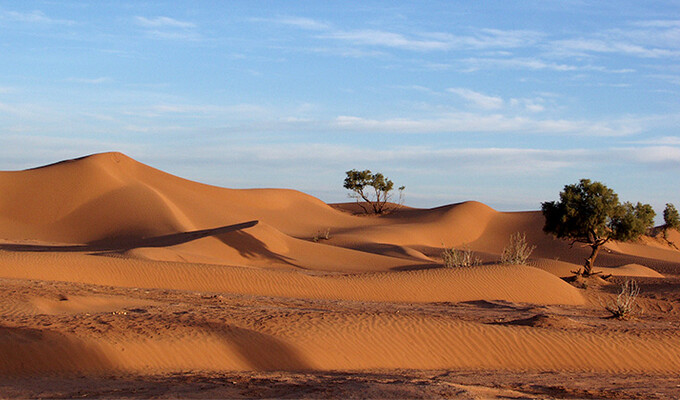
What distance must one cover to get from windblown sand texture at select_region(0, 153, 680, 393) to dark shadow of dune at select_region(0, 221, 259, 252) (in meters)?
0.28

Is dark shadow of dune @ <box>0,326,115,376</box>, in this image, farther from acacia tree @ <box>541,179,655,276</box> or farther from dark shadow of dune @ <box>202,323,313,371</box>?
acacia tree @ <box>541,179,655,276</box>

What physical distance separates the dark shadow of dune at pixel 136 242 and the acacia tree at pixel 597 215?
14.1 metres

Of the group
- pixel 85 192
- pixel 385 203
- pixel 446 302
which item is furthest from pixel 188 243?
pixel 385 203

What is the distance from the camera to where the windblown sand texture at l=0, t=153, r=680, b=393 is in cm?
1000

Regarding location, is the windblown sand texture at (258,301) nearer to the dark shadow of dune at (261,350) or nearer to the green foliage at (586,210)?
the dark shadow of dune at (261,350)

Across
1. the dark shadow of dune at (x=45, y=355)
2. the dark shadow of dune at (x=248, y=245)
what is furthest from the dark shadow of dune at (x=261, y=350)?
the dark shadow of dune at (x=248, y=245)

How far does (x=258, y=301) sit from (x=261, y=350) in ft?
19.3

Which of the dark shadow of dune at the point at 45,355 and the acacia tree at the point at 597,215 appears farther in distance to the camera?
the acacia tree at the point at 597,215

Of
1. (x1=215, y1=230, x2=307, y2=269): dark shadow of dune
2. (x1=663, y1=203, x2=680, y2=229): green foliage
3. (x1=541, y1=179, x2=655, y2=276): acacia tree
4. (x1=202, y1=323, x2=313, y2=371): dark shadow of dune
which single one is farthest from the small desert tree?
(x1=202, y1=323, x2=313, y2=371): dark shadow of dune

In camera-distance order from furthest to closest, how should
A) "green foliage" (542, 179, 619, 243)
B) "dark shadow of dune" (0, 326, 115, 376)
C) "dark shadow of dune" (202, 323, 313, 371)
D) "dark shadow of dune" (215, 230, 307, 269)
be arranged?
1. "dark shadow of dune" (215, 230, 307, 269)
2. "green foliage" (542, 179, 619, 243)
3. "dark shadow of dune" (202, 323, 313, 371)
4. "dark shadow of dune" (0, 326, 115, 376)

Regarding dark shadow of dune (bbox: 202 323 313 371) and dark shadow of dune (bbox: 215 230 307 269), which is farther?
dark shadow of dune (bbox: 215 230 307 269)

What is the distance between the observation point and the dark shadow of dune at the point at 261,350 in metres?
9.93

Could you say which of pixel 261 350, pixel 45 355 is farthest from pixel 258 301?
pixel 45 355

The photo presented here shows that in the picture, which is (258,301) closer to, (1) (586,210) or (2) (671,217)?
(1) (586,210)
